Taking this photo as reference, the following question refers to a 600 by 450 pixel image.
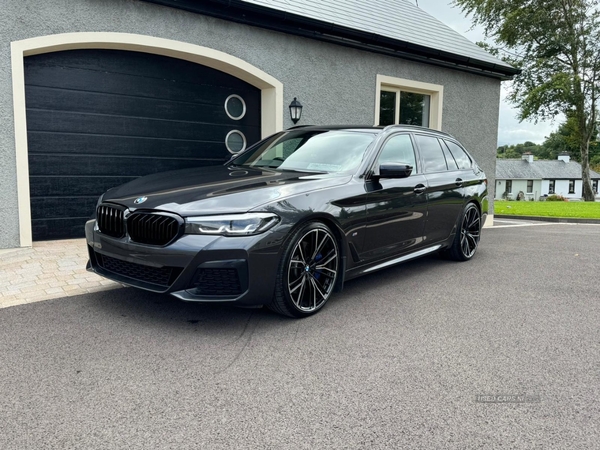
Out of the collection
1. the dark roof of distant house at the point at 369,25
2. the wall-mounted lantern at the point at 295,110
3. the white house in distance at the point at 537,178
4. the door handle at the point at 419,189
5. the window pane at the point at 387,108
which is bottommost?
the white house in distance at the point at 537,178

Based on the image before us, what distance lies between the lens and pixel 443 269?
5.74 metres

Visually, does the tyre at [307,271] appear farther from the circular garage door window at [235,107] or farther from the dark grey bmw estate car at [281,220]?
the circular garage door window at [235,107]

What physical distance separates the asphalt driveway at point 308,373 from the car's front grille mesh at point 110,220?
0.67 m

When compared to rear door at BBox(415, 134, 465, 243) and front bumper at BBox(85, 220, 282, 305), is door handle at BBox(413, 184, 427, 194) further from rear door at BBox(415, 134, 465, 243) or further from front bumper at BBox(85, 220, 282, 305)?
front bumper at BBox(85, 220, 282, 305)

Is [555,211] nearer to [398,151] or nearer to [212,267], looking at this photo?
[398,151]

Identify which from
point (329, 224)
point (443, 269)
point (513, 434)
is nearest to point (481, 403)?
point (513, 434)

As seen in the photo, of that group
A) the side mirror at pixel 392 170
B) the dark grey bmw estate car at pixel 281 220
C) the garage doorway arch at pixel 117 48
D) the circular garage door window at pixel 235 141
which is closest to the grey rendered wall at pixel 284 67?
the garage doorway arch at pixel 117 48

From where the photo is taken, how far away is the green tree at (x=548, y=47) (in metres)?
24.8

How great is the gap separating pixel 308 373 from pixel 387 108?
8231 mm

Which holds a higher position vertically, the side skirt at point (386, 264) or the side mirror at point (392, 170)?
the side mirror at point (392, 170)

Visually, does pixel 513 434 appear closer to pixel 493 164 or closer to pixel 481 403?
pixel 481 403

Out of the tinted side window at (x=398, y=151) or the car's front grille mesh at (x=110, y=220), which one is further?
the tinted side window at (x=398, y=151)

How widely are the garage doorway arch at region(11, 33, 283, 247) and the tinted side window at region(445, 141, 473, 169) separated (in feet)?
10.5

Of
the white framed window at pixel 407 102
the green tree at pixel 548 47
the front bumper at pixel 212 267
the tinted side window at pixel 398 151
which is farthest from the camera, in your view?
the green tree at pixel 548 47
